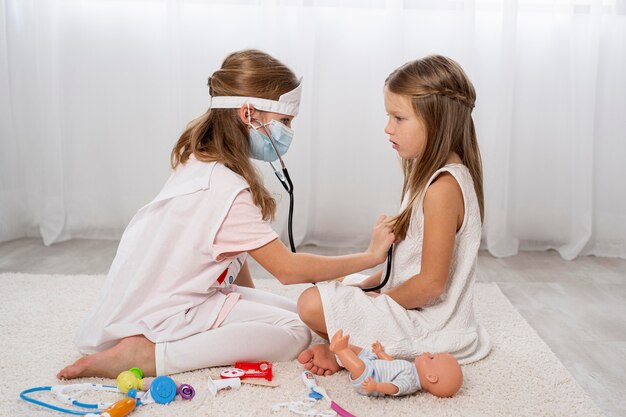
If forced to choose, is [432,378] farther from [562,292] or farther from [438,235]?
[562,292]

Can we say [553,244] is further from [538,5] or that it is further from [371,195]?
[538,5]

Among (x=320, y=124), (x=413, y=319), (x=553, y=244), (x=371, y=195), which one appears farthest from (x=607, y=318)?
(x=320, y=124)

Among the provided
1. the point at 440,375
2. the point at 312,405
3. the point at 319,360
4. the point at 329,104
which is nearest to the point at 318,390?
the point at 312,405

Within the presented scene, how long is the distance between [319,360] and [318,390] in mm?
154

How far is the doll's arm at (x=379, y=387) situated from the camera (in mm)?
1526

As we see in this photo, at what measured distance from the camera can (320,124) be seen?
325cm

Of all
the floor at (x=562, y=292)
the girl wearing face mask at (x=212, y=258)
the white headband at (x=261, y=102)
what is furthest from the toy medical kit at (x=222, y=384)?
the floor at (x=562, y=292)

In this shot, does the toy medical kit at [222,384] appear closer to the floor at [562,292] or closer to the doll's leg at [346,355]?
the doll's leg at [346,355]

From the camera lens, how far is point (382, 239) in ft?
5.91

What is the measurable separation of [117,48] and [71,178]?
2.07 feet

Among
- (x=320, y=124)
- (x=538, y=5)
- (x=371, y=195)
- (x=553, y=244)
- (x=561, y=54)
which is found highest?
(x=538, y=5)

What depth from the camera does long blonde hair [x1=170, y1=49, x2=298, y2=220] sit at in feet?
5.83

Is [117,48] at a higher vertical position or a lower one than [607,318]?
higher

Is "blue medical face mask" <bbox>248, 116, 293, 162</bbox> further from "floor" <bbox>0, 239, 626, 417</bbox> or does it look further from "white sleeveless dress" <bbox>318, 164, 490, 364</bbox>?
"floor" <bbox>0, 239, 626, 417</bbox>
